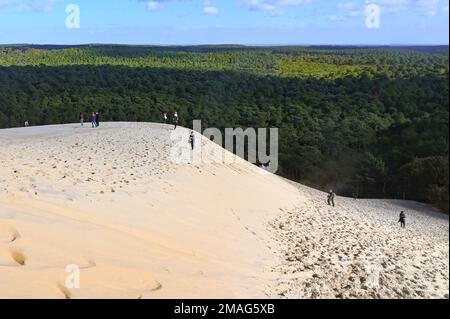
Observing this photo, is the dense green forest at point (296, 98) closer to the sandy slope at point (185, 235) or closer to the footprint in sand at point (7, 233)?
the sandy slope at point (185, 235)

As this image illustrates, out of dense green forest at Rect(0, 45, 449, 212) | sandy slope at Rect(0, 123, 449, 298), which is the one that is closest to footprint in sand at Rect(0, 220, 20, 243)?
sandy slope at Rect(0, 123, 449, 298)

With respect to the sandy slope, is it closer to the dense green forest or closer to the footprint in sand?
the footprint in sand

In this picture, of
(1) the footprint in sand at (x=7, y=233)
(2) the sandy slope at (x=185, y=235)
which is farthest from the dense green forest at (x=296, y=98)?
(1) the footprint in sand at (x=7, y=233)
